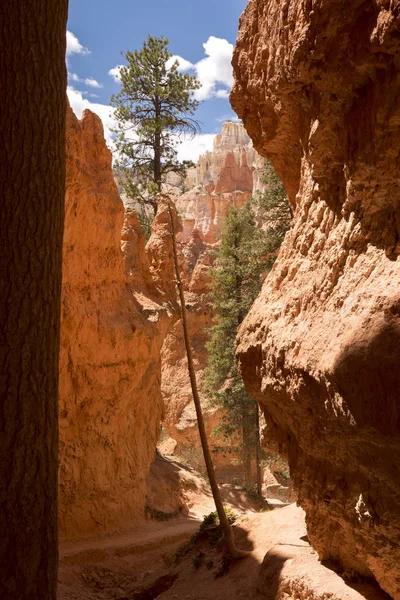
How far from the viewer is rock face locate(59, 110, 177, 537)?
1235cm

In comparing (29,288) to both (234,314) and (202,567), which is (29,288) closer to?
(202,567)

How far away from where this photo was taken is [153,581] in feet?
37.4

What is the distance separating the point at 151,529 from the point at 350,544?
8975mm

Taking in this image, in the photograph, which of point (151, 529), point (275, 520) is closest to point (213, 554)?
point (275, 520)

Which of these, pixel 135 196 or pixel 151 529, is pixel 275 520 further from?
pixel 135 196

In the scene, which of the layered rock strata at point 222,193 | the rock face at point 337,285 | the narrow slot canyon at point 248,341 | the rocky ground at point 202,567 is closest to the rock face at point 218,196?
the layered rock strata at point 222,193

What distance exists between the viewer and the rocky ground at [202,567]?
694 cm

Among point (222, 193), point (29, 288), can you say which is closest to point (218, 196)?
point (222, 193)

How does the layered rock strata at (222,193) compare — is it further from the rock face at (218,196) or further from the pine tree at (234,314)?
the pine tree at (234,314)

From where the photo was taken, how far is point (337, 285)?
5.32 m

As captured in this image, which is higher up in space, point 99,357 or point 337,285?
point 337,285

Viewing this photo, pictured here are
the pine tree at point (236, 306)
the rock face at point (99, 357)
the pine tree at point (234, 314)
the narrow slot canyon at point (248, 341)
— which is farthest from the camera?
the pine tree at point (234, 314)

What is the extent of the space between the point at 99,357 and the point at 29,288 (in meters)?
10.5

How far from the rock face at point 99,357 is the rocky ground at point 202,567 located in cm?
85
